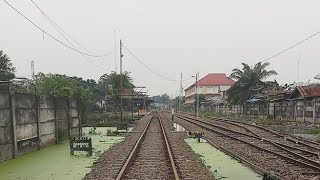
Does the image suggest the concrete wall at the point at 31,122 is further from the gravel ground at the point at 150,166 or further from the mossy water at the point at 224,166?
the mossy water at the point at 224,166

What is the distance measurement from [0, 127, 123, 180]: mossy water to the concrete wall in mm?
561

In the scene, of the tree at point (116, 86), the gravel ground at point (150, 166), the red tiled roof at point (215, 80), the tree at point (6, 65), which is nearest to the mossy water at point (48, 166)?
the gravel ground at point (150, 166)

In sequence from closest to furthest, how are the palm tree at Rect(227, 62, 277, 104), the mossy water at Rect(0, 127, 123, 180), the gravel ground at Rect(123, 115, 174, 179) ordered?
the gravel ground at Rect(123, 115, 174, 179)
the mossy water at Rect(0, 127, 123, 180)
the palm tree at Rect(227, 62, 277, 104)

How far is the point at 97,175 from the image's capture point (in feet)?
37.6

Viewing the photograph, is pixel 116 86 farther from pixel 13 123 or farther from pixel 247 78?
pixel 13 123

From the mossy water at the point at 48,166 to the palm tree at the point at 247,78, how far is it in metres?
48.5

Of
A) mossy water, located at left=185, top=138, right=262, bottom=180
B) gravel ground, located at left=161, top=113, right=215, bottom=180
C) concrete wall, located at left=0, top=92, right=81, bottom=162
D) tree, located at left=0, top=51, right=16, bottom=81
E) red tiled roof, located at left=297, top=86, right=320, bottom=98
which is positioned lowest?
mossy water, located at left=185, top=138, right=262, bottom=180

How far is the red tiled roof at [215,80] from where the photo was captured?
453 ft

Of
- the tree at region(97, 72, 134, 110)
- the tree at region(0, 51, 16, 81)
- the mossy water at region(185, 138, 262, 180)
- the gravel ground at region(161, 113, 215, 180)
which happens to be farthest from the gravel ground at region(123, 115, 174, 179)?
the tree at region(0, 51, 16, 81)

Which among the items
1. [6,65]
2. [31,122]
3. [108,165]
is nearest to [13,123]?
[31,122]

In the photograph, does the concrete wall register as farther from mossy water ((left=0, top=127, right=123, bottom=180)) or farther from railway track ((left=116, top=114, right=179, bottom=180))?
railway track ((left=116, top=114, right=179, bottom=180))

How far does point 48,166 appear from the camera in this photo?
43.6 ft

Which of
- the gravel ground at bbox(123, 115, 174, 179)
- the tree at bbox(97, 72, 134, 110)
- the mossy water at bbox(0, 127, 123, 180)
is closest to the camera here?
the gravel ground at bbox(123, 115, 174, 179)

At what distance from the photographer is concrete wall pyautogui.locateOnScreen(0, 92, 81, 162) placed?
1478cm
